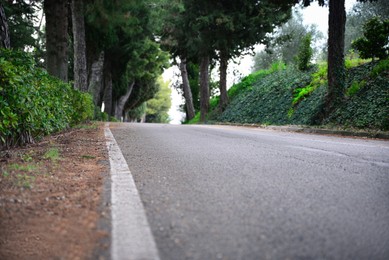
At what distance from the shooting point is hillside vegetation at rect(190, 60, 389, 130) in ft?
35.5

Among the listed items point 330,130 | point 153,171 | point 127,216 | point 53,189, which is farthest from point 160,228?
point 330,130

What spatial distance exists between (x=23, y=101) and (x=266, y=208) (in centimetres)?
338

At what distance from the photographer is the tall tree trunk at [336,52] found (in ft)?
40.2

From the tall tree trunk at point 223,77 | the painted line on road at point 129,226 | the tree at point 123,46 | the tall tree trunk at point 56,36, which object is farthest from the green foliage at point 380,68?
the painted line on road at point 129,226

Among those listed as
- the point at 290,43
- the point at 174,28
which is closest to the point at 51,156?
the point at 174,28

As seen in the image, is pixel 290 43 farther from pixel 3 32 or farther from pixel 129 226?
pixel 129 226

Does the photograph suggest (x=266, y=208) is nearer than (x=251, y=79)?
Yes

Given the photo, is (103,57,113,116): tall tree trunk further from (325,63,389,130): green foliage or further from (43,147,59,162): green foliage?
(43,147,59,162): green foliage

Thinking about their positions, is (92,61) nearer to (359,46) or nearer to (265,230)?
(359,46)

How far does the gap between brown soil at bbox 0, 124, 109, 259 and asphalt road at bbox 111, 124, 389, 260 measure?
355mm

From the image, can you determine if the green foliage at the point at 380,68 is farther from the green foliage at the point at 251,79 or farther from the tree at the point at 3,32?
the tree at the point at 3,32

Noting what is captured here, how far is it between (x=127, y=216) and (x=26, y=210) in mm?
735

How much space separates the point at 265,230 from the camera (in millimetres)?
1981

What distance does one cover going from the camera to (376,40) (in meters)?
12.6
